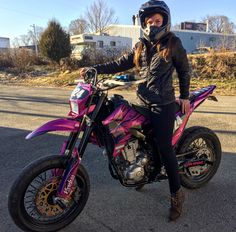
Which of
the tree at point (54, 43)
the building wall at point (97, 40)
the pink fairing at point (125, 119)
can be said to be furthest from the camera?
the building wall at point (97, 40)

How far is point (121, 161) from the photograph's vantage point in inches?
138

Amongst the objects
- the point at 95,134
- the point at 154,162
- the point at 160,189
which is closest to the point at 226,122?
the point at 160,189

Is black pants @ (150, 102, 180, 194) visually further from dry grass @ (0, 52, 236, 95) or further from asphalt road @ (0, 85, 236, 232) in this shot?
dry grass @ (0, 52, 236, 95)

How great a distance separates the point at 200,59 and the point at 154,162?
15.6 meters

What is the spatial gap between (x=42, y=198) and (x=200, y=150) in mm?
1987

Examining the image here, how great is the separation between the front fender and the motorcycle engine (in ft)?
1.83

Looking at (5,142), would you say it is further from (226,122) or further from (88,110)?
(226,122)

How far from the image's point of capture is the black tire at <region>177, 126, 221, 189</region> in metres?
4.05

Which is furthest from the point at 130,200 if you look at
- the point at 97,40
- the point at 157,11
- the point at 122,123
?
the point at 97,40

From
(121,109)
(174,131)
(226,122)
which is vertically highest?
(121,109)

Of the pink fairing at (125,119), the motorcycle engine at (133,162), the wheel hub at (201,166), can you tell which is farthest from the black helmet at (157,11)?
the wheel hub at (201,166)

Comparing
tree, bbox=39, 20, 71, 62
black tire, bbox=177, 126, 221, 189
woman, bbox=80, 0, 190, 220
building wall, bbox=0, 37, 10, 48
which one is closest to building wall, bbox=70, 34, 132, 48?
tree, bbox=39, 20, 71, 62

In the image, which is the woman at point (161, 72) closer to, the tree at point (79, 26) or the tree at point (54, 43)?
the tree at point (54, 43)

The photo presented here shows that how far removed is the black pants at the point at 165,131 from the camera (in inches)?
134
